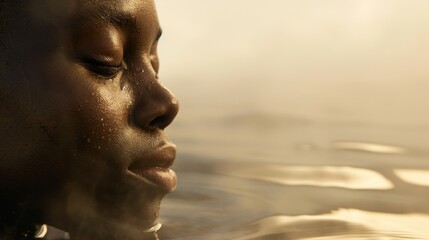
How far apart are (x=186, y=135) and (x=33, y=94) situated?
1.77m

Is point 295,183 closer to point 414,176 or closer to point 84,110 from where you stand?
point 414,176

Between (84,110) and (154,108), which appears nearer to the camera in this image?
(84,110)

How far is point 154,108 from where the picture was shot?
228 centimetres

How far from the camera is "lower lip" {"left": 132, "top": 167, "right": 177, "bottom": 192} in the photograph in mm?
2295

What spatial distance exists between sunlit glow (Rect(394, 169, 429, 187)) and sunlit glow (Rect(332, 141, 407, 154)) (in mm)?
255

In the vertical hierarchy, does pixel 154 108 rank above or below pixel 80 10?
below

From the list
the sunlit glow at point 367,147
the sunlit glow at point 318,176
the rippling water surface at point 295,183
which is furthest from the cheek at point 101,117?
the sunlit glow at point 367,147

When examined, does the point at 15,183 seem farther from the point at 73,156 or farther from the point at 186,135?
the point at 186,135

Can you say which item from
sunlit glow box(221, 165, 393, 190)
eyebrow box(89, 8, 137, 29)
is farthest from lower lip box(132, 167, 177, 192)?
sunlit glow box(221, 165, 393, 190)

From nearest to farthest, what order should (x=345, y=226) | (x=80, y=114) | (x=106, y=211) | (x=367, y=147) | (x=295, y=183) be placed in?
(x=80, y=114) < (x=106, y=211) < (x=345, y=226) < (x=295, y=183) < (x=367, y=147)

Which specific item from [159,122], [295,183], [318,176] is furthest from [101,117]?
[318,176]

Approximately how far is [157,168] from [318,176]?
1012 mm

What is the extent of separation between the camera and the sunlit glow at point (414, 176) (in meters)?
3.12

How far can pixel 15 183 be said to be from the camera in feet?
7.13
